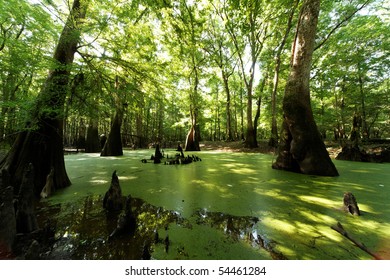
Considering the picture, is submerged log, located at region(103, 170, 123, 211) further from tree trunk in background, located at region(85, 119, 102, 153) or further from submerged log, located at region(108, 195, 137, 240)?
tree trunk in background, located at region(85, 119, 102, 153)

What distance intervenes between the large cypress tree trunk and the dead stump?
4.04 m

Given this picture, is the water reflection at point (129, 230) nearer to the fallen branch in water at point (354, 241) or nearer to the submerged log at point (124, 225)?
the submerged log at point (124, 225)

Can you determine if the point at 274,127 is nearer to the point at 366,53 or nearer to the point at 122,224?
the point at 366,53

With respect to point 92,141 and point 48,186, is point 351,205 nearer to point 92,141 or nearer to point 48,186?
point 48,186

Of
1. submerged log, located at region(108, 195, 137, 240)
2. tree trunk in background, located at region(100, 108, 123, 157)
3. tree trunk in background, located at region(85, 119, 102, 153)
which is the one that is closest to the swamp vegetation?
submerged log, located at region(108, 195, 137, 240)

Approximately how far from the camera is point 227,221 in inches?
78.1

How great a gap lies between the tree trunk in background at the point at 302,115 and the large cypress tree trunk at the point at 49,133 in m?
4.85

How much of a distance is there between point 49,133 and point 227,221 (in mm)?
3582

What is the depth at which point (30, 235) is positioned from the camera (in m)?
1.61

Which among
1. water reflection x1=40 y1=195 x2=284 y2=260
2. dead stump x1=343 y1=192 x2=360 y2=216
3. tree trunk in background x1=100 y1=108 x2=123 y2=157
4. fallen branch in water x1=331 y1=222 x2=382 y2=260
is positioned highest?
tree trunk in background x1=100 y1=108 x2=123 y2=157

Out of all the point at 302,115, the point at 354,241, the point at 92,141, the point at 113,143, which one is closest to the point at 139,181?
the point at 354,241

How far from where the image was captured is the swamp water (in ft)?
4.73
